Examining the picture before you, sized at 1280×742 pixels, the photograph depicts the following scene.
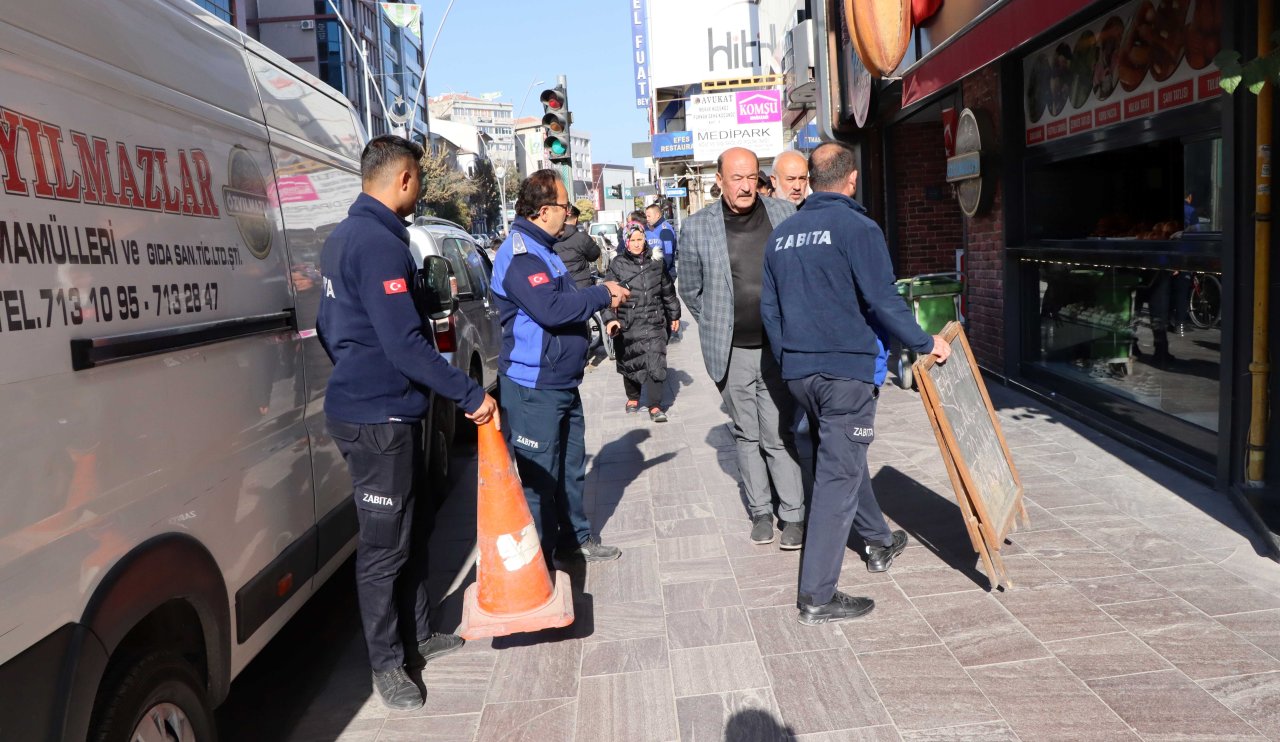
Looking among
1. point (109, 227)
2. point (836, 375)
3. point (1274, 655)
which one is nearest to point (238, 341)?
point (109, 227)

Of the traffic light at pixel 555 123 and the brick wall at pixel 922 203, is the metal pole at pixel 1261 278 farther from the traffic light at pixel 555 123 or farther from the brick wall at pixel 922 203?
the brick wall at pixel 922 203

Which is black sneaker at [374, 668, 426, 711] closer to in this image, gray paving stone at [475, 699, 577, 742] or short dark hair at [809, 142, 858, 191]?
gray paving stone at [475, 699, 577, 742]

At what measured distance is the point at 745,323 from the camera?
5117 mm

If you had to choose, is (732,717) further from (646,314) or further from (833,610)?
(646,314)

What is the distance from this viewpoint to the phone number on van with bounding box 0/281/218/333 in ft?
7.24

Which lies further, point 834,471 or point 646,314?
point 646,314

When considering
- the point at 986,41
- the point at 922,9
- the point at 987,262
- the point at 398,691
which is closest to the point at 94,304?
the point at 398,691

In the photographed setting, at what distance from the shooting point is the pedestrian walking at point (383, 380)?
353cm

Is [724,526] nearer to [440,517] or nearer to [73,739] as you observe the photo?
[440,517]

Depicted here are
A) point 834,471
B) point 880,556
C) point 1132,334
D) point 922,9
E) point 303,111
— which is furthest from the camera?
point 922,9

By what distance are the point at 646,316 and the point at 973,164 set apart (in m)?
3.17

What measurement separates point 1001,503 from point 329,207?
3332mm

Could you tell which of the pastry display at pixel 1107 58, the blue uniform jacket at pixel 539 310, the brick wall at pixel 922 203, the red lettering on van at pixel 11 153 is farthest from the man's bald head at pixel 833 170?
the brick wall at pixel 922 203

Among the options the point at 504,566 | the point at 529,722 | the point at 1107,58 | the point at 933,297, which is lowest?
the point at 529,722
